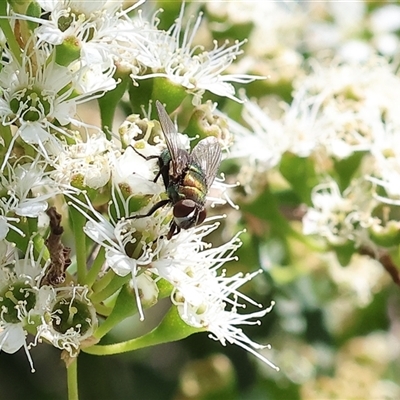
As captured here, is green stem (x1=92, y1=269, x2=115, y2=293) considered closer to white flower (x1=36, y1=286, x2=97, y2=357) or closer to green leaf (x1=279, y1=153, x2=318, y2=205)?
white flower (x1=36, y1=286, x2=97, y2=357)

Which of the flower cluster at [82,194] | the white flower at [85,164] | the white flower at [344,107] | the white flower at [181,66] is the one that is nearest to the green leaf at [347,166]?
the white flower at [344,107]

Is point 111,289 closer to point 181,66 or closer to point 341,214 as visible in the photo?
point 181,66

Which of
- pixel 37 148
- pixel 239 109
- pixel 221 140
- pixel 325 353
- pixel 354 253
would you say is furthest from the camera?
pixel 325 353

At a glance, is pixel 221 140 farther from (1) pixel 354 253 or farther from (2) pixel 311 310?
(2) pixel 311 310

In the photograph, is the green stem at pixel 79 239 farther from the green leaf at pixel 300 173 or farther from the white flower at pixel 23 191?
the green leaf at pixel 300 173

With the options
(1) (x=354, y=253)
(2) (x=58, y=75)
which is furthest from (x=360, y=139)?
(2) (x=58, y=75)
